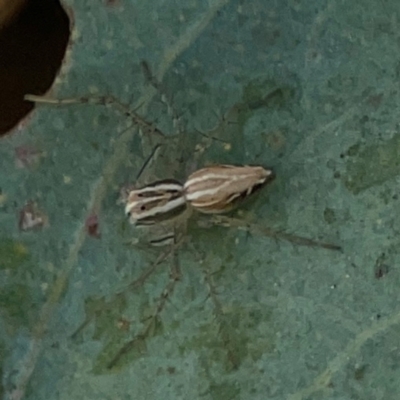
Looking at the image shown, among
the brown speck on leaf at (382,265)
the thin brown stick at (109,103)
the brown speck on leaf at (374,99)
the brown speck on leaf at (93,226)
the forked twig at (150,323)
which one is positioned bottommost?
the brown speck on leaf at (382,265)

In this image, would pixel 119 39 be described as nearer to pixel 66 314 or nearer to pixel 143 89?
pixel 143 89

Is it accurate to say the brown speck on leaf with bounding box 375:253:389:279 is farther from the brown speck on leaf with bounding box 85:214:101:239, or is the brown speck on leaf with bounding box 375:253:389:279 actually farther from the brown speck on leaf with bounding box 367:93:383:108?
the brown speck on leaf with bounding box 85:214:101:239

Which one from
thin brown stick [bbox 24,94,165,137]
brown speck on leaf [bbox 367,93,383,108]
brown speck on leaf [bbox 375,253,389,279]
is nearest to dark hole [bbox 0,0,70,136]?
thin brown stick [bbox 24,94,165,137]

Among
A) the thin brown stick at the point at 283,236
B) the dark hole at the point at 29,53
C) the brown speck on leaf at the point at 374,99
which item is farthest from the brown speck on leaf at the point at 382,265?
the dark hole at the point at 29,53

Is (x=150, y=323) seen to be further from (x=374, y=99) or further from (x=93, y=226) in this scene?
(x=374, y=99)

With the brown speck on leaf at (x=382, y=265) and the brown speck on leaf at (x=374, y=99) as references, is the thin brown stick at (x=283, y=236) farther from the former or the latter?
the brown speck on leaf at (x=374, y=99)

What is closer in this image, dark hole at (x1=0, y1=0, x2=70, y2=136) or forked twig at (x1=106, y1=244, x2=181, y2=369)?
forked twig at (x1=106, y1=244, x2=181, y2=369)

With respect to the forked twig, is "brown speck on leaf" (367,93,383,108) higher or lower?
higher
